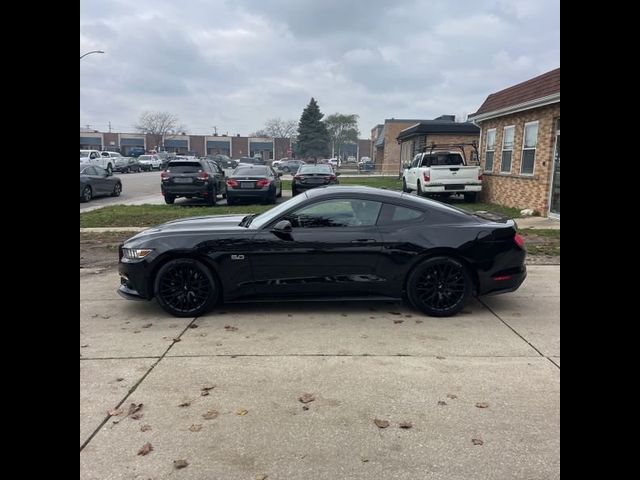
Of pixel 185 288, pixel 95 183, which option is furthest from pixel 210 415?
pixel 95 183

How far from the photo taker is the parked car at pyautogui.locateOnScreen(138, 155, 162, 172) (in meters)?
50.4

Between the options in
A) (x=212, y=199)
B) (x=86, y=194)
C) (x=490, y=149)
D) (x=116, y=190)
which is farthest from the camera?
(x=116, y=190)

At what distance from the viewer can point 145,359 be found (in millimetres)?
4246

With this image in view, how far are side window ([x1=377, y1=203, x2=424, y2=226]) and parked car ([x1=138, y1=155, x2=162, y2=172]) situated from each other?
48.6 m

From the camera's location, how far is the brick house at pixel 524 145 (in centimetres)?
1296

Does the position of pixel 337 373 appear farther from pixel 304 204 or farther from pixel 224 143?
pixel 224 143

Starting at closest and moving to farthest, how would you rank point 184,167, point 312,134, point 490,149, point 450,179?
1. point 450,179
2. point 184,167
3. point 490,149
4. point 312,134

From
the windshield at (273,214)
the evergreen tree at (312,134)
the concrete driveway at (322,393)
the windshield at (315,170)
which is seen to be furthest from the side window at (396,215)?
the evergreen tree at (312,134)

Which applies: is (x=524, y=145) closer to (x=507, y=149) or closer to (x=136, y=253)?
(x=507, y=149)

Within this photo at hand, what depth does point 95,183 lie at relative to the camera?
1930cm

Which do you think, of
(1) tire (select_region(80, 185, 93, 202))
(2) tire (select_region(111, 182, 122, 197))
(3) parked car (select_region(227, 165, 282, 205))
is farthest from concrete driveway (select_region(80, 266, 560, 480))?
A: (2) tire (select_region(111, 182, 122, 197))

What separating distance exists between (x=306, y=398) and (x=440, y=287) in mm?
2401
